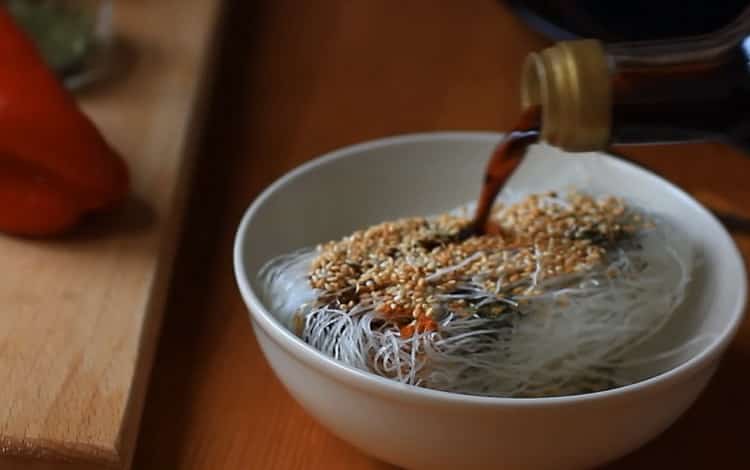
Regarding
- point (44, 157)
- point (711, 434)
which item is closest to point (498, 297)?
point (711, 434)

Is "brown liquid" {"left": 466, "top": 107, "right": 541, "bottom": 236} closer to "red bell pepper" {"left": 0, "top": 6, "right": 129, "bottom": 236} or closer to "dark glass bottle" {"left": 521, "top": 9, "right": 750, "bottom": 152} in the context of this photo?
"dark glass bottle" {"left": 521, "top": 9, "right": 750, "bottom": 152}

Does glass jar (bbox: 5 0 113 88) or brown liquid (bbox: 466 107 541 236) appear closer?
brown liquid (bbox: 466 107 541 236)

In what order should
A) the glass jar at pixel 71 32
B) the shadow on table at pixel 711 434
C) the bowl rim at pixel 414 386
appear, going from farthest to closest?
the glass jar at pixel 71 32 < the shadow on table at pixel 711 434 < the bowl rim at pixel 414 386

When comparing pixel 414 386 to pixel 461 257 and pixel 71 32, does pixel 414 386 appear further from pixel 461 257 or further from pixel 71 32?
pixel 71 32

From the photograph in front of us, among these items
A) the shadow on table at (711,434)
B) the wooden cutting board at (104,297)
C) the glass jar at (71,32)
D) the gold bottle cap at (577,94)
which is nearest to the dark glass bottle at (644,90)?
the gold bottle cap at (577,94)

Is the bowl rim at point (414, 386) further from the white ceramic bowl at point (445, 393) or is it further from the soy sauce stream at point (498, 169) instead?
the soy sauce stream at point (498, 169)

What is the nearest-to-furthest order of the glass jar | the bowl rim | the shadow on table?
the bowl rim, the shadow on table, the glass jar

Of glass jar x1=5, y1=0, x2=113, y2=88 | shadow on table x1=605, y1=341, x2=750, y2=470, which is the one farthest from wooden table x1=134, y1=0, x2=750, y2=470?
glass jar x1=5, y1=0, x2=113, y2=88

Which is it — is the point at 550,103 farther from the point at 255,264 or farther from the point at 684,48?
the point at 255,264
